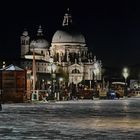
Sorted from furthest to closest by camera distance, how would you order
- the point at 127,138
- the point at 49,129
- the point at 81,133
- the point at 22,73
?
the point at 22,73
the point at 49,129
the point at 81,133
the point at 127,138

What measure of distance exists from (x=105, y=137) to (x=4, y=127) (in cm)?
495

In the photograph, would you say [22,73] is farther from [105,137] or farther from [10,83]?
[105,137]

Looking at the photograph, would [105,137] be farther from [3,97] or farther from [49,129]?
[3,97]

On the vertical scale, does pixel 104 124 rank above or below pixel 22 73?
below

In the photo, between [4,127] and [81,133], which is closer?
[81,133]

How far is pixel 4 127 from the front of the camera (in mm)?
22984

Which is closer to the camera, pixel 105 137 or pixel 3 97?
pixel 105 137

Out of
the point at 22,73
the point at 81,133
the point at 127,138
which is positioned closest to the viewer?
the point at 127,138

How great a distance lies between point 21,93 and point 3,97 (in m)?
1.78

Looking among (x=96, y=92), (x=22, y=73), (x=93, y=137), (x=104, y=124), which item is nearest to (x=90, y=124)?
(x=104, y=124)

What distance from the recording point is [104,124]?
25.1m

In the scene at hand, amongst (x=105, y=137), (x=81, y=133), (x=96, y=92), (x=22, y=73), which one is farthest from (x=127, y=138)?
(x=96, y=92)

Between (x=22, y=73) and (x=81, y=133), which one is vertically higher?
(x=22, y=73)

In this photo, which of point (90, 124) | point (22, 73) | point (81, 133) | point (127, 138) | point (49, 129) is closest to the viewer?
point (127, 138)
